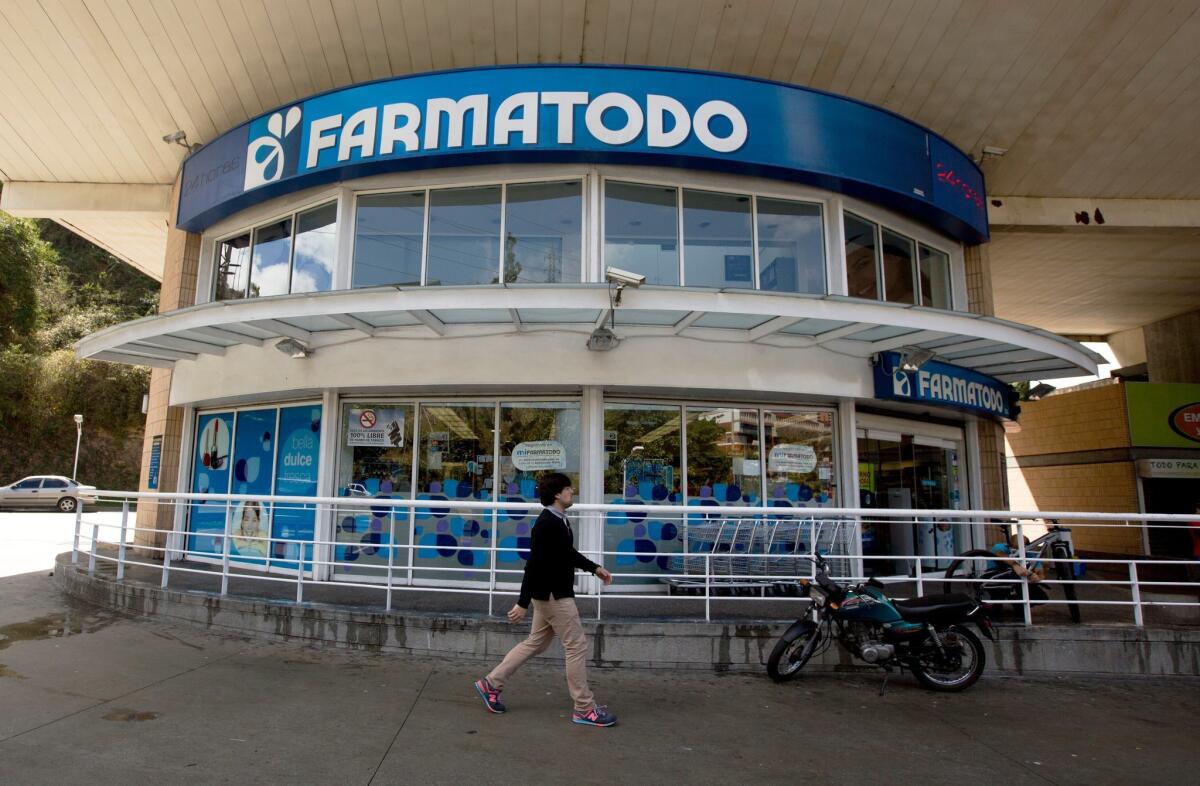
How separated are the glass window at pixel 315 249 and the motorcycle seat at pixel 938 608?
7978 mm

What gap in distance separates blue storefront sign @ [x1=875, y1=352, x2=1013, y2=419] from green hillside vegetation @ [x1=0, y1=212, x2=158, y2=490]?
3436 cm

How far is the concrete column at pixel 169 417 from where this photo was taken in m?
11.0

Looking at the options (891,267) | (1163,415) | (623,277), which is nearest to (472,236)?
(623,277)

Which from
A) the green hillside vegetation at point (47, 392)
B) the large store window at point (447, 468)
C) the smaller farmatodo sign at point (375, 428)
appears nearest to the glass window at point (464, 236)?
the large store window at point (447, 468)

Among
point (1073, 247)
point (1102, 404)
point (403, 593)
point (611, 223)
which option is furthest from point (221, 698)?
point (1102, 404)

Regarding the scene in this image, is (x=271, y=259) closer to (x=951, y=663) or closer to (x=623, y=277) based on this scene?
(x=623, y=277)

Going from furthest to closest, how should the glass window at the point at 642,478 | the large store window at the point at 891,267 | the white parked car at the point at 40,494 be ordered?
the white parked car at the point at 40,494, the large store window at the point at 891,267, the glass window at the point at 642,478

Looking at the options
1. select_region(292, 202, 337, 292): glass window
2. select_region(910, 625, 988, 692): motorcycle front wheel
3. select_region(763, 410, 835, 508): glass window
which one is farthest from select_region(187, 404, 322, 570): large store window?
select_region(910, 625, 988, 692): motorcycle front wheel

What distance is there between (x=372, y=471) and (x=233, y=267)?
14.6ft

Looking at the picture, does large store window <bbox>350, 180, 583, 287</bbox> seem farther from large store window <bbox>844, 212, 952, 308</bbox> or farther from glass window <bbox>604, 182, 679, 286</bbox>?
large store window <bbox>844, 212, 952, 308</bbox>

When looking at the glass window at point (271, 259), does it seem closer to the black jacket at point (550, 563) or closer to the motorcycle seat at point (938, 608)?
the black jacket at point (550, 563)

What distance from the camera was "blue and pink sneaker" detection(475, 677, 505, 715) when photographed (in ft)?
16.0

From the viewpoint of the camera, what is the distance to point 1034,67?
9422 mm

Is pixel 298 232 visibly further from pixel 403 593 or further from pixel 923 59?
pixel 923 59
